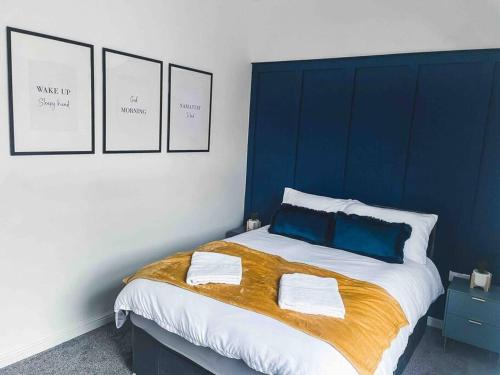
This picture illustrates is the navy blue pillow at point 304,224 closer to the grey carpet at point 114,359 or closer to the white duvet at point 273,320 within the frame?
the white duvet at point 273,320

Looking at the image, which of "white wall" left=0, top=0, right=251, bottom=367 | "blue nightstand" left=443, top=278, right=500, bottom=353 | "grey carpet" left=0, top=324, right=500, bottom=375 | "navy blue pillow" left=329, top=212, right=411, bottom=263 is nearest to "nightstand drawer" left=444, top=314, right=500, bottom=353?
"blue nightstand" left=443, top=278, right=500, bottom=353

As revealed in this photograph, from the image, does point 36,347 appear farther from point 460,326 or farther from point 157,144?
point 460,326

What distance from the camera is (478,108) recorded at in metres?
2.84

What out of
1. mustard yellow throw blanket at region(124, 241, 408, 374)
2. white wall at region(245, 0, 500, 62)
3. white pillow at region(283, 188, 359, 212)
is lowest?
mustard yellow throw blanket at region(124, 241, 408, 374)

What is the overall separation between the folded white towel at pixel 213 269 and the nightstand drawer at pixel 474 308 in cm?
157

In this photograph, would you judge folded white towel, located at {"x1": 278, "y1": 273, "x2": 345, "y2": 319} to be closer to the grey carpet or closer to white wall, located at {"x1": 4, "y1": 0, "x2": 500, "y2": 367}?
the grey carpet

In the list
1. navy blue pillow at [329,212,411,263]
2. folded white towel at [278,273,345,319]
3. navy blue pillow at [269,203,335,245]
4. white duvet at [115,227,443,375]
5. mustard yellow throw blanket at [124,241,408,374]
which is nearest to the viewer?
white duvet at [115,227,443,375]

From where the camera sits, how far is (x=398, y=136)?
3191 mm

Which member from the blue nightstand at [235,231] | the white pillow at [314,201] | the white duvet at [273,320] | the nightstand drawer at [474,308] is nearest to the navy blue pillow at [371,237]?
the white duvet at [273,320]

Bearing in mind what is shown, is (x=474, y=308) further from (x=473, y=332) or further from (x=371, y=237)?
(x=371, y=237)

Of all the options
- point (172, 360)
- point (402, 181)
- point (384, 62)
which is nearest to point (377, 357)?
point (172, 360)

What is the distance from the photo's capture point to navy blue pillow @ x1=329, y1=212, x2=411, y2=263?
2.74 metres

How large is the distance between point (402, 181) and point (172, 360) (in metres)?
2.30

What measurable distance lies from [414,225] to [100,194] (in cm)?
236
